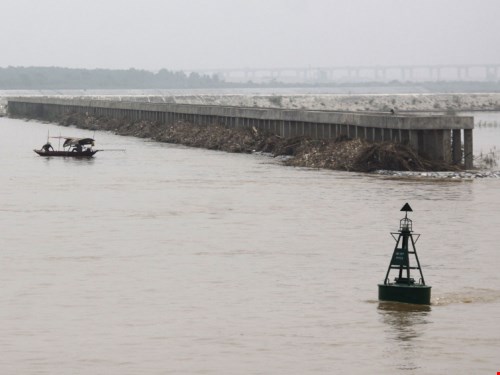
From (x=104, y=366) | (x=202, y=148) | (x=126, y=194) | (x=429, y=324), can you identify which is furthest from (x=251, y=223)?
(x=202, y=148)

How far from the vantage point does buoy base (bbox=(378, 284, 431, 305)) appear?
2019 cm

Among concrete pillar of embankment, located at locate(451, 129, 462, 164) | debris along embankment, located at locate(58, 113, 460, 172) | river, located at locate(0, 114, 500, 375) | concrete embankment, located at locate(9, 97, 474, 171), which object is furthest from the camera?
concrete pillar of embankment, located at locate(451, 129, 462, 164)

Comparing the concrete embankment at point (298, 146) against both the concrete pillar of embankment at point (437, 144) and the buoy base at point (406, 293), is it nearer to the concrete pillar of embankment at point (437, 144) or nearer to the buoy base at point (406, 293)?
the concrete pillar of embankment at point (437, 144)

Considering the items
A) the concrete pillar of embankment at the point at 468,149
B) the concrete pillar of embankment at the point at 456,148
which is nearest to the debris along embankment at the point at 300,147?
the concrete pillar of embankment at the point at 456,148

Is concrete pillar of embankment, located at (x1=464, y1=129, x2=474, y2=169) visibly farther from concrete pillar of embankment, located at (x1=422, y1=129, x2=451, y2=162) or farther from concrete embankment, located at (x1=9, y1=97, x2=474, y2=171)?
concrete pillar of embankment, located at (x1=422, y1=129, x2=451, y2=162)

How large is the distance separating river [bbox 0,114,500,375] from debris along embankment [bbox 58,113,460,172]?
15.0 ft

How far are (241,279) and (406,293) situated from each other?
3.65m

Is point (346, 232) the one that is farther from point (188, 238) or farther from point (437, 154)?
point (437, 154)

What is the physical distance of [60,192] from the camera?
3966 centimetres

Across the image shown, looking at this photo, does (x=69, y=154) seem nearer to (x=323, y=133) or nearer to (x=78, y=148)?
(x=78, y=148)

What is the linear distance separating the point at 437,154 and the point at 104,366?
1268 inches

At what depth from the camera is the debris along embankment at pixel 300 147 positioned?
1833 inches

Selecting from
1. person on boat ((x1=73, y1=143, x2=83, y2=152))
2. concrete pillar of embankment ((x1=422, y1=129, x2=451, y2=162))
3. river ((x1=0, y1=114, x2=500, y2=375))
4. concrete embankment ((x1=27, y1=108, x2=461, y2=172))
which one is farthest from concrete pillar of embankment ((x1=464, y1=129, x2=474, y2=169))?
person on boat ((x1=73, y1=143, x2=83, y2=152))

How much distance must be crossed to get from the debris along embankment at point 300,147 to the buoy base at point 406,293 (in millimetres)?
25831
